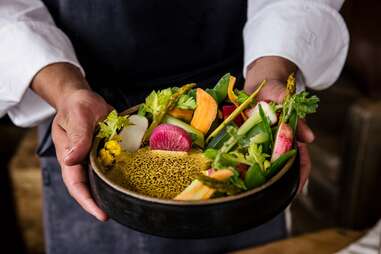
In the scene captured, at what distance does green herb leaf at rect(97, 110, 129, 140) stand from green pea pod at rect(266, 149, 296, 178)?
0.60 ft

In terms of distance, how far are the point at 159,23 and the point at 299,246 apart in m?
0.52

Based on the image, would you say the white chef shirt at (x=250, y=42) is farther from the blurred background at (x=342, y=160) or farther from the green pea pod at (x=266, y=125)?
the blurred background at (x=342, y=160)

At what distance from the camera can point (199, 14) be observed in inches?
41.5

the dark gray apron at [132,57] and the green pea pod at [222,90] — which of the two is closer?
the green pea pod at [222,90]

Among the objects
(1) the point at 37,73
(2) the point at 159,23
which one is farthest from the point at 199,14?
(1) the point at 37,73

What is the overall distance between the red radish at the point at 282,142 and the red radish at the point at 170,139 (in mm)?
107

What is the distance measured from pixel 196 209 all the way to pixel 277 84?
288mm

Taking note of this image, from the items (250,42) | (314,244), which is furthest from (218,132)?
(314,244)

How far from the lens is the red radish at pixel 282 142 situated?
0.67 m

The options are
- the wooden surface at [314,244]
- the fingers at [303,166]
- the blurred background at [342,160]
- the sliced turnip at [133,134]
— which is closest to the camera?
the sliced turnip at [133,134]

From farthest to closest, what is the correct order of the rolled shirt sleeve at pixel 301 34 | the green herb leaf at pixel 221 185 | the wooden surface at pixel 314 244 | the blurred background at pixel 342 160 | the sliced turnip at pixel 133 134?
the blurred background at pixel 342 160, the wooden surface at pixel 314 244, the rolled shirt sleeve at pixel 301 34, the sliced turnip at pixel 133 134, the green herb leaf at pixel 221 185

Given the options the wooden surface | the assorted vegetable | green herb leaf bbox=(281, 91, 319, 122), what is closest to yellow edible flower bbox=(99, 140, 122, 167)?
the assorted vegetable

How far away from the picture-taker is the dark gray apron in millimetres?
1026

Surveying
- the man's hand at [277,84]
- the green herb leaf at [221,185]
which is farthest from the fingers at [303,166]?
the green herb leaf at [221,185]
